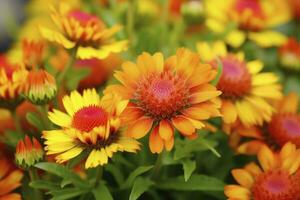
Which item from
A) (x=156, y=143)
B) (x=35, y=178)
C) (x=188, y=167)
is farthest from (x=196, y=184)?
(x=35, y=178)

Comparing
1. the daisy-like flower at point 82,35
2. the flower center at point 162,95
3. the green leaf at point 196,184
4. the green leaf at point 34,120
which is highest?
the daisy-like flower at point 82,35

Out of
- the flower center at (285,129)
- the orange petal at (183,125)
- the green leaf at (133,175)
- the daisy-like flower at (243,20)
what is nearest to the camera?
the orange petal at (183,125)

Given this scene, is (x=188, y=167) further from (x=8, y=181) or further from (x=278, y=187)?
(x=8, y=181)

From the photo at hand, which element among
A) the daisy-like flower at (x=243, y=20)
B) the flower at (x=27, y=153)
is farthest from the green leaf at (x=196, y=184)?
the daisy-like flower at (x=243, y=20)

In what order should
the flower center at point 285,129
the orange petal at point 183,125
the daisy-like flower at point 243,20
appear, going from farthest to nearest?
the daisy-like flower at point 243,20 → the flower center at point 285,129 → the orange petal at point 183,125

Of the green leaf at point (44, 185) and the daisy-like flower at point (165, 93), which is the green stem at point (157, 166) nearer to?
the daisy-like flower at point (165, 93)

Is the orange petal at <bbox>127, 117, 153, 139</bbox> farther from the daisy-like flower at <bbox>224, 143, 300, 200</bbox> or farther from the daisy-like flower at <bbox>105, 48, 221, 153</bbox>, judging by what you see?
the daisy-like flower at <bbox>224, 143, 300, 200</bbox>

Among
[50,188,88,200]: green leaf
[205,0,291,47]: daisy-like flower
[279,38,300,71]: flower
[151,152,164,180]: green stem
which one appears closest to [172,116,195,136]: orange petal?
[151,152,164,180]: green stem

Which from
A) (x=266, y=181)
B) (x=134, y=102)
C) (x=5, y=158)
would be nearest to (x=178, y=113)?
(x=134, y=102)
